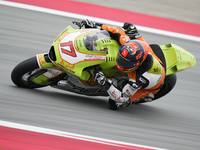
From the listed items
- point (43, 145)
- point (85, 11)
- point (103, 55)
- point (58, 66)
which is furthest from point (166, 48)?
point (85, 11)

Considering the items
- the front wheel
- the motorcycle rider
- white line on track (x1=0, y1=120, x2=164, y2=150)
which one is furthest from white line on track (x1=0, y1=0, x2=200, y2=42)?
white line on track (x1=0, y1=120, x2=164, y2=150)

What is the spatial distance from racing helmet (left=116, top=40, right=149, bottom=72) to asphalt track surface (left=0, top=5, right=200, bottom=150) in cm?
84

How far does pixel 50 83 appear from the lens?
3.97 meters

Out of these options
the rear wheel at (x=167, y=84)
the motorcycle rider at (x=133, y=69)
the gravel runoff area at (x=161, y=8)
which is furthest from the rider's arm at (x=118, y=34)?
the gravel runoff area at (x=161, y=8)

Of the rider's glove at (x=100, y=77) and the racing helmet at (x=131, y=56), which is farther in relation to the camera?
the rider's glove at (x=100, y=77)

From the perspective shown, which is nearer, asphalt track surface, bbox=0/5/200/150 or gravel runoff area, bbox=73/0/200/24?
asphalt track surface, bbox=0/5/200/150

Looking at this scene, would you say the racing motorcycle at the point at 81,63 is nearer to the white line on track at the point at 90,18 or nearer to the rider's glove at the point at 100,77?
the rider's glove at the point at 100,77

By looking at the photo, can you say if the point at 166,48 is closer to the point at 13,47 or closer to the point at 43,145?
the point at 43,145

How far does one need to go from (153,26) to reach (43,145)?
17.1 feet

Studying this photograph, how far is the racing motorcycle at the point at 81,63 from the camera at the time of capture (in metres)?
3.55

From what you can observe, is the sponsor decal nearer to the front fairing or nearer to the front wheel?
the front fairing

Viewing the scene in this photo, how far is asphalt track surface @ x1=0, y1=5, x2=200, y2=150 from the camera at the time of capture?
353 centimetres

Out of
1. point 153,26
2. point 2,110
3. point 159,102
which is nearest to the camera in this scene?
point 2,110

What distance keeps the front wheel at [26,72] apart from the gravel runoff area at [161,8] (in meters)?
4.76
